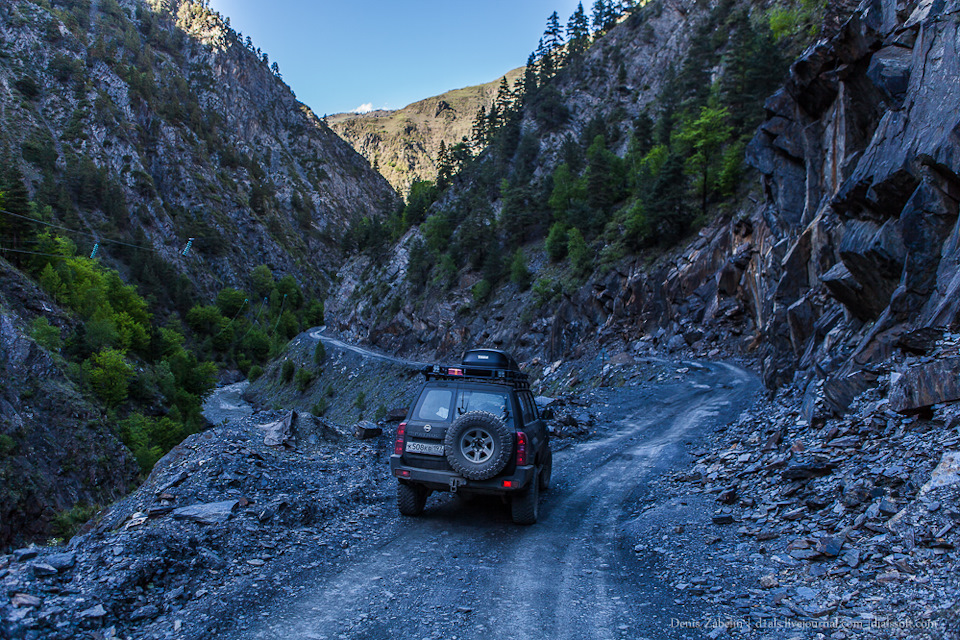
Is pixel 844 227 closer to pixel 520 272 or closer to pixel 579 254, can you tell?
pixel 579 254

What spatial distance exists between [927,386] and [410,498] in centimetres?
729

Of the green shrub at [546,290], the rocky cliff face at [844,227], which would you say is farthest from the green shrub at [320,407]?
the rocky cliff face at [844,227]

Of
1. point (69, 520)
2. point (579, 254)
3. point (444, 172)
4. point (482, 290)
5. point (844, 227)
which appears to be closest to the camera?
point (844, 227)

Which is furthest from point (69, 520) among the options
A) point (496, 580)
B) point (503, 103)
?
point (503, 103)

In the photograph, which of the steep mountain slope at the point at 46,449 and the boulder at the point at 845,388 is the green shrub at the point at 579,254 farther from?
the steep mountain slope at the point at 46,449

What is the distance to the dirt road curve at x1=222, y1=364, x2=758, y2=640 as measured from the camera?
4.33m

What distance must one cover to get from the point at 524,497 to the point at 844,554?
12.3 feet

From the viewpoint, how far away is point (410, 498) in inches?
290

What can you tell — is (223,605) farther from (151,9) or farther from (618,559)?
(151,9)

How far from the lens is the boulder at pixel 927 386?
6422mm

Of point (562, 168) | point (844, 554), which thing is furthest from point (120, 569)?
point (562, 168)

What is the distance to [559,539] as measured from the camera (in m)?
6.82

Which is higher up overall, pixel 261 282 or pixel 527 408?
pixel 261 282

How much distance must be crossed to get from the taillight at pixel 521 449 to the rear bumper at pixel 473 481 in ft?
0.26
